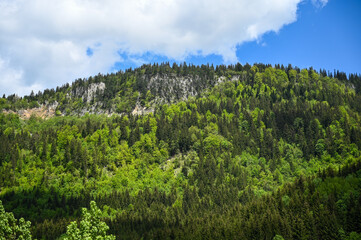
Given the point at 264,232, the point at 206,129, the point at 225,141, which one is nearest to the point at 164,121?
the point at 206,129

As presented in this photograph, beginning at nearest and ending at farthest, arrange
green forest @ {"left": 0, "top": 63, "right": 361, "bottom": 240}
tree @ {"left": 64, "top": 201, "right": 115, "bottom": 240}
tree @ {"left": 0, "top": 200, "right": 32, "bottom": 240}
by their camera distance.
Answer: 1. tree @ {"left": 64, "top": 201, "right": 115, "bottom": 240}
2. tree @ {"left": 0, "top": 200, "right": 32, "bottom": 240}
3. green forest @ {"left": 0, "top": 63, "right": 361, "bottom": 240}

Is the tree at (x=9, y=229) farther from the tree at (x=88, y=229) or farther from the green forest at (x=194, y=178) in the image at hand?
the green forest at (x=194, y=178)

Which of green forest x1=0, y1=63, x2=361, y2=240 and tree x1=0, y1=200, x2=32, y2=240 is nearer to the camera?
tree x1=0, y1=200, x2=32, y2=240

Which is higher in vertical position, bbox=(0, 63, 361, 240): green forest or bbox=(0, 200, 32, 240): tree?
bbox=(0, 63, 361, 240): green forest

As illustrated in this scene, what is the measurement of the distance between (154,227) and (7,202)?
2773 inches

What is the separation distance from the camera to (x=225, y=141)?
7028 inches

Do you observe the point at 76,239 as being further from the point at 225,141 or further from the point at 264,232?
the point at 225,141

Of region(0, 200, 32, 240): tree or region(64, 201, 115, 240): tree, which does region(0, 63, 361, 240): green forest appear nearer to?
region(0, 200, 32, 240): tree

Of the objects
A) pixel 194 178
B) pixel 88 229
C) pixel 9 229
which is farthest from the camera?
pixel 194 178

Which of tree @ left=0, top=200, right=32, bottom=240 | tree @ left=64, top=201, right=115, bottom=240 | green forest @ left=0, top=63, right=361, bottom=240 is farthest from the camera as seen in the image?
green forest @ left=0, top=63, right=361, bottom=240

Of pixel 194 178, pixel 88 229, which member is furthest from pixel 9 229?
pixel 194 178

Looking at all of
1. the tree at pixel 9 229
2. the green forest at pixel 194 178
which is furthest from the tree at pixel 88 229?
the green forest at pixel 194 178

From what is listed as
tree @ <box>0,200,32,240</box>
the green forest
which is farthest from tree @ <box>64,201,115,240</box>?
the green forest

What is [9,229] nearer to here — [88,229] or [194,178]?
[88,229]
